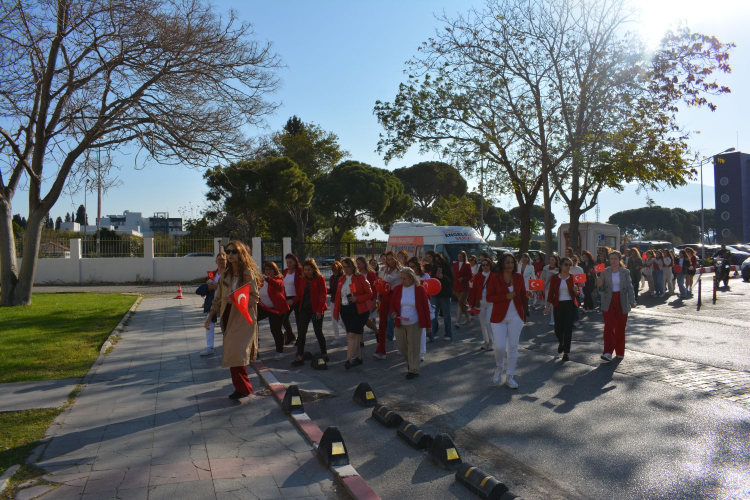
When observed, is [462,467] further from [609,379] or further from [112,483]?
[609,379]

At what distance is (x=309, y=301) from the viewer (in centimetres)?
963

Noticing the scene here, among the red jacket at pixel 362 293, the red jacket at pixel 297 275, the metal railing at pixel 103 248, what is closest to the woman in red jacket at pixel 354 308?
the red jacket at pixel 362 293

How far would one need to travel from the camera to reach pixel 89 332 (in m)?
12.5

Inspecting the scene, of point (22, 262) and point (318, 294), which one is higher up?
point (22, 262)

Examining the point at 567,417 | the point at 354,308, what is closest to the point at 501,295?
the point at 567,417

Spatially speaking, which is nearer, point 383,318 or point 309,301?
point 309,301

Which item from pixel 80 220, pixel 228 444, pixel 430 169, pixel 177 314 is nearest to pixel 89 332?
pixel 177 314

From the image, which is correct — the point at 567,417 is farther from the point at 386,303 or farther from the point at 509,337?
the point at 386,303

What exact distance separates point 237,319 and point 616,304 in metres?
5.73

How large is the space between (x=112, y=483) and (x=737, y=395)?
677cm

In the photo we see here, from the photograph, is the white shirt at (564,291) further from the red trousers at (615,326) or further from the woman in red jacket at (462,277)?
the woman in red jacket at (462,277)

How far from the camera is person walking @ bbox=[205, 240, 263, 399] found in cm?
698

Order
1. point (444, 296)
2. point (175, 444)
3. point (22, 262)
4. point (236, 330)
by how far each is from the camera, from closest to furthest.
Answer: point (175, 444) < point (236, 330) < point (444, 296) < point (22, 262)

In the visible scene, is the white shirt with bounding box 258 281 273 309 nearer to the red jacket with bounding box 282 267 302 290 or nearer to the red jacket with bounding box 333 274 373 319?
the red jacket with bounding box 282 267 302 290
